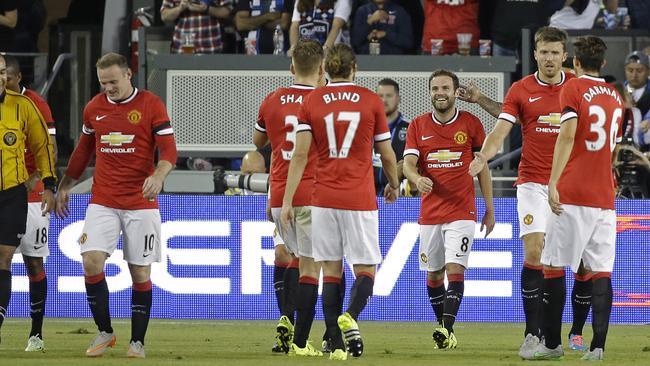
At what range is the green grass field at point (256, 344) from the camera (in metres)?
10.5

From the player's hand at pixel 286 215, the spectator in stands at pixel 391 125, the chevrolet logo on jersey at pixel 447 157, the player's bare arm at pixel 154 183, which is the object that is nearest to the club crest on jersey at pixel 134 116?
the player's bare arm at pixel 154 183

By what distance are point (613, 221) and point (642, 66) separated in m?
7.63

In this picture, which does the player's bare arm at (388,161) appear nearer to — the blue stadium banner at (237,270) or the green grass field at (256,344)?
the green grass field at (256,344)

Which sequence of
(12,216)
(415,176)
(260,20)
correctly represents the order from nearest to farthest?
(12,216)
(415,176)
(260,20)

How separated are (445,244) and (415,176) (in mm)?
650

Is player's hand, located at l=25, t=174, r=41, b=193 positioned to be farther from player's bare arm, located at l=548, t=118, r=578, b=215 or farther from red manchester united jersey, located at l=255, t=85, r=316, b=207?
player's bare arm, located at l=548, t=118, r=578, b=215

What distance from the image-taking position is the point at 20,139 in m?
11.0

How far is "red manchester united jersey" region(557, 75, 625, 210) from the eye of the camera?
407 inches

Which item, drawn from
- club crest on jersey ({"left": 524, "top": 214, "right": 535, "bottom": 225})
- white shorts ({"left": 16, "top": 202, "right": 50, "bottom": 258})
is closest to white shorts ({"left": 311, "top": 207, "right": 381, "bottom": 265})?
club crest on jersey ({"left": 524, "top": 214, "right": 535, "bottom": 225})

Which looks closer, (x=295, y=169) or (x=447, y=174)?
(x=295, y=169)

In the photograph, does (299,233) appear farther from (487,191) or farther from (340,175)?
(487,191)

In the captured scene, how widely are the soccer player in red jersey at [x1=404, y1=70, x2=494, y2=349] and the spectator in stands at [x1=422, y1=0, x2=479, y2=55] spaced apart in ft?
19.8

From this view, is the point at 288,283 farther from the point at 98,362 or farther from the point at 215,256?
the point at 215,256

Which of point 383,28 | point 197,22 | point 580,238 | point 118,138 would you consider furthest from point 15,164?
point 383,28
